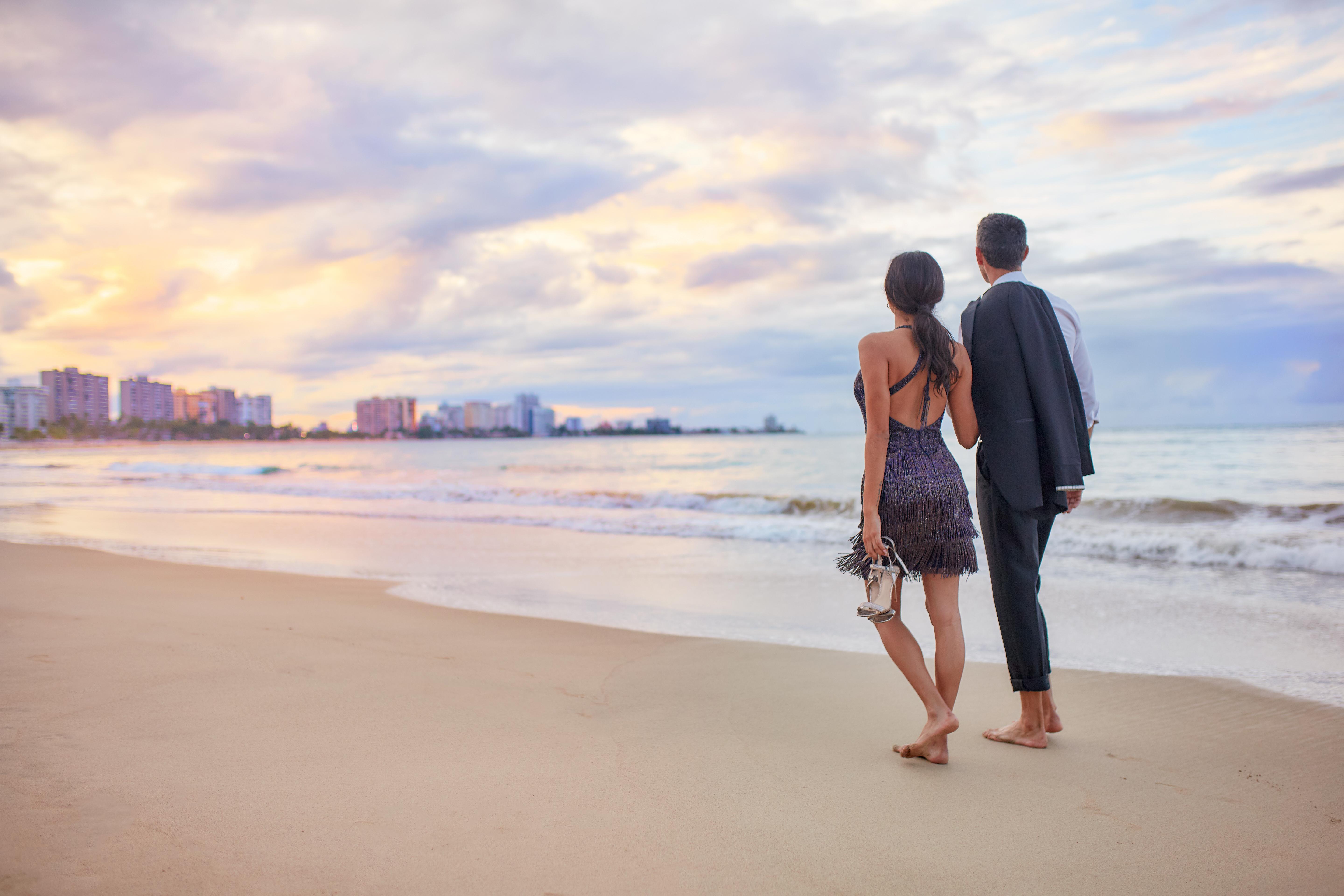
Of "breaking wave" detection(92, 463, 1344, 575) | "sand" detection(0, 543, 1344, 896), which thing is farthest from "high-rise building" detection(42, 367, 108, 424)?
"sand" detection(0, 543, 1344, 896)

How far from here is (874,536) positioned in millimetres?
2893

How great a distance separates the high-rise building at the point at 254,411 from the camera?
381ft

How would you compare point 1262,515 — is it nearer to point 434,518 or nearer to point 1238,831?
point 1238,831

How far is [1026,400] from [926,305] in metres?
0.60

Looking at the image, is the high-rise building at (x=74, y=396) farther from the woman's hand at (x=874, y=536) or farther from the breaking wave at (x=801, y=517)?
the woman's hand at (x=874, y=536)

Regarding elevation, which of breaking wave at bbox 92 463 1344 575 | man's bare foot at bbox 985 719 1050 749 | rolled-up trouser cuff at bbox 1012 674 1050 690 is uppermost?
rolled-up trouser cuff at bbox 1012 674 1050 690

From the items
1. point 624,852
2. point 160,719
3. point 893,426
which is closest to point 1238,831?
point 893,426

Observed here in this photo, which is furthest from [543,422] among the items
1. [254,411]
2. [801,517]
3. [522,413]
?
[801,517]

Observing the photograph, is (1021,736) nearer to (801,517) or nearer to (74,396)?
(801,517)

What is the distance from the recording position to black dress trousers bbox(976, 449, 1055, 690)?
3104 mm

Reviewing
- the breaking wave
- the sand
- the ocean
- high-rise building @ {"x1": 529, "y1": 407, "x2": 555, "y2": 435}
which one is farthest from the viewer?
high-rise building @ {"x1": 529, "y1": 407, "x2": 555, "y2": 435}

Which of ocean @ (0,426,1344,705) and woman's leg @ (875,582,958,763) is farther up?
woman's leg @ (875,582,958,763)

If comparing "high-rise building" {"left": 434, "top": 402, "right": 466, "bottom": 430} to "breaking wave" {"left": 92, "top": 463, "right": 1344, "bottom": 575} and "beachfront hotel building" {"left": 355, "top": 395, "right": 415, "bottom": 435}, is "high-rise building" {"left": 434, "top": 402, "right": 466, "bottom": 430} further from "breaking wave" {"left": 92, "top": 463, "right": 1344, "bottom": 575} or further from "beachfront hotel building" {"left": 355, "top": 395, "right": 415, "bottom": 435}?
"breaking wave" {"left": 92, "top": 463, "right": 1344, "bottom": 575}

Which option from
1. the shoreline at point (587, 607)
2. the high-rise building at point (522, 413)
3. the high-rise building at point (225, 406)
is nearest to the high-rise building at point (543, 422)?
the high-rise building at point (522, 413)
